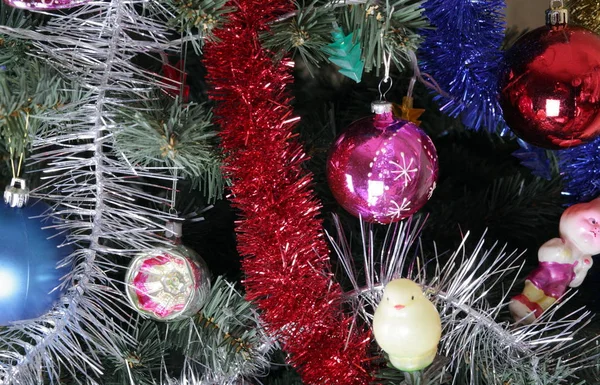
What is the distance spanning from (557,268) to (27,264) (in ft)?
1.66

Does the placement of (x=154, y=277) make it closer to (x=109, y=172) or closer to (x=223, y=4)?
(x=109, y=172)

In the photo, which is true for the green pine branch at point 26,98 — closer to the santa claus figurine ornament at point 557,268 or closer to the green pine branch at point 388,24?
the green pine branch at point 388,24

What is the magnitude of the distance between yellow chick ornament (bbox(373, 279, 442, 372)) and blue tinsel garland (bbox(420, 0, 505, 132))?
0.24 meters

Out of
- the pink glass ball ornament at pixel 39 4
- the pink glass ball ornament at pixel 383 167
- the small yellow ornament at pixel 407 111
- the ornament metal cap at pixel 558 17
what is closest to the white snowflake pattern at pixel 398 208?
the pink glass ball ornament at pixel 383 167

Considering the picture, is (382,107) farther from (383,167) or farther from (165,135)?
(165,135)

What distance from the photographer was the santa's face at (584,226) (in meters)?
0.64

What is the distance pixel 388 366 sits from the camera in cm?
60

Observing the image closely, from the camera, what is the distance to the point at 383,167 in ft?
1.88

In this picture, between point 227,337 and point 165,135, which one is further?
point 227,337

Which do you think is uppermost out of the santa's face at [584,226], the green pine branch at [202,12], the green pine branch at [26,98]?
the green pine branch at [202,12]

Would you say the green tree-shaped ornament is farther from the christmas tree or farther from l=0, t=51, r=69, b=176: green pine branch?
l=0, t=51, r=69, b=176: green pine branch

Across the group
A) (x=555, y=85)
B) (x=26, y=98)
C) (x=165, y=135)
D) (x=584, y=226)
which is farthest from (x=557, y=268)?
(x=26, y=98)

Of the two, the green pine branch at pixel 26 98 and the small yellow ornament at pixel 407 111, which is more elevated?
the green pine branch at pixel 26 98

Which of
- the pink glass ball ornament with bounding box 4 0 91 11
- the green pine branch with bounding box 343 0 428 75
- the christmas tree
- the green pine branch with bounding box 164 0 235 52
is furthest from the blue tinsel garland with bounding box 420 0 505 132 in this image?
the pink glass ball ornament with bounding box 4 0 91 11
